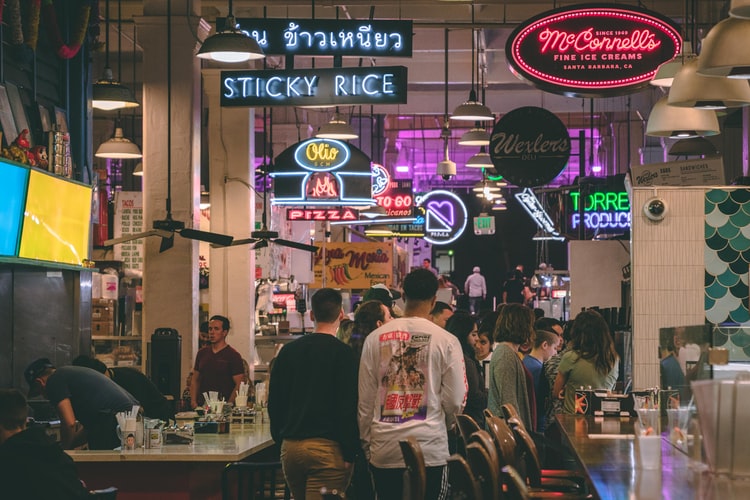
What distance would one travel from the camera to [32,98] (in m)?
9.52

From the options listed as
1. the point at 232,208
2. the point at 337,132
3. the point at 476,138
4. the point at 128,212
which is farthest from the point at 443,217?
the point at 337,132

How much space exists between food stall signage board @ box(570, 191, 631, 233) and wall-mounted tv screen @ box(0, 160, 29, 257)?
1040cm

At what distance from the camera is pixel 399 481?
6.19 metres

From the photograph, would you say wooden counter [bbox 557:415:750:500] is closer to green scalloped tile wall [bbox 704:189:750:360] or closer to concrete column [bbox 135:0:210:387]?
green scalloped tile wall [bbox 704:189:750:360]

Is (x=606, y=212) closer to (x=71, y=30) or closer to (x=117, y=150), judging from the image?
(x=117, y=150)

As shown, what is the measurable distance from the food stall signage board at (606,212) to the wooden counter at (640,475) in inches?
417

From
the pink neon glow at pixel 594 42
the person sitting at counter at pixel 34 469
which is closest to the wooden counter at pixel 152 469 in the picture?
the person sitting at counter at pixel 34 469

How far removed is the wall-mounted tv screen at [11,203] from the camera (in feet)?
27.0

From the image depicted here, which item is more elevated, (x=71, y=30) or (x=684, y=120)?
(x=71, y=30)

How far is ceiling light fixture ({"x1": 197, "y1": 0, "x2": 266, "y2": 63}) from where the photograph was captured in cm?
920

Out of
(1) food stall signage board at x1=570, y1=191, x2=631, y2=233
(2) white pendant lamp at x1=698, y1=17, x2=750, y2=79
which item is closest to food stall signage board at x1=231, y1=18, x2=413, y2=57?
(2) white pendant lamp at x1=698, y1=17, x2=750, y2=79

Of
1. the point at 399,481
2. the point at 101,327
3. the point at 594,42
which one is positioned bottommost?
the point at 399,481

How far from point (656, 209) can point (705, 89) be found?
2568mm

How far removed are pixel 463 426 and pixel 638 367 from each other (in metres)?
2.37
